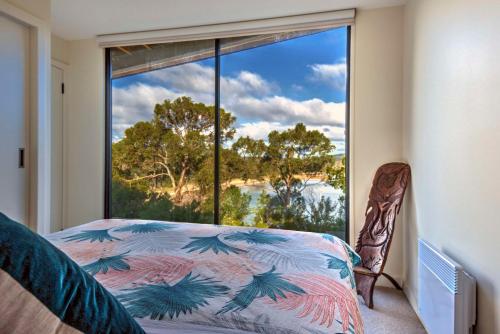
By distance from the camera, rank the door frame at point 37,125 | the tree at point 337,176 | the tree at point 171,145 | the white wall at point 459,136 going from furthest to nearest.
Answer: the tree at point 171,145 < the tree at point 337,176 < the door frame at point 37,125 < the white wall at point 459,136

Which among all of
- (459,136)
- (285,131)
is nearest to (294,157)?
(285,131)

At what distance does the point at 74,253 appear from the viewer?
135 cm

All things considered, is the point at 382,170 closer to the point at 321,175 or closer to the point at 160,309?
the point at 321,175

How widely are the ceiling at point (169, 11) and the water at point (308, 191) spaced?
5.32 feet

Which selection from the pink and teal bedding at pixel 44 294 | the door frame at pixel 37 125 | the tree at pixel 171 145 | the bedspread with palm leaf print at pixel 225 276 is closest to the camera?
the pink and teal bedding at pixel 44 294

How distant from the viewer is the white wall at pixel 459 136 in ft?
4.02

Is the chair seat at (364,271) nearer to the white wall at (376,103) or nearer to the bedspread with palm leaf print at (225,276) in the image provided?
the white wall at (376,103)

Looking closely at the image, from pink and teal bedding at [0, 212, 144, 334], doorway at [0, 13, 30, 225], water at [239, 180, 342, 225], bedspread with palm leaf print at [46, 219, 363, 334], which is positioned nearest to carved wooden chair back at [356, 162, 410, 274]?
water at [239, 180, 342, 225]

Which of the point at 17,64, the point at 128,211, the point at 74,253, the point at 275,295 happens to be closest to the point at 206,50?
the point at 17,64

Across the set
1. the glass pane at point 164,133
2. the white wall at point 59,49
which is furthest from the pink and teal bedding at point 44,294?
the white wall at point 59,49

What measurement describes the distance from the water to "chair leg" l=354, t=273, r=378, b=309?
30.8 inches

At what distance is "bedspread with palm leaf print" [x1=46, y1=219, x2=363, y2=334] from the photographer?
85 centimetres

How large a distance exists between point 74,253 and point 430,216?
6.84 ft

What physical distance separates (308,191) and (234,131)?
992 mm
